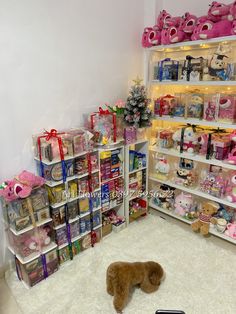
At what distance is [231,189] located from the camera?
7.63 ft

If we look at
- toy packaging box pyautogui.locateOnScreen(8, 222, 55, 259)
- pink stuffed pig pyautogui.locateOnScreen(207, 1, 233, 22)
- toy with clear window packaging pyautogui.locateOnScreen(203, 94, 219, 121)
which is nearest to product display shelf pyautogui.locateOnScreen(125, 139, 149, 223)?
toy with clear window packaging pyautogui.locateOnScreen(203, 94, 219, 121)

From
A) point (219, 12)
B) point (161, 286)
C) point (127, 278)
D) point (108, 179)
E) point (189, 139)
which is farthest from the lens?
point (189, 139)

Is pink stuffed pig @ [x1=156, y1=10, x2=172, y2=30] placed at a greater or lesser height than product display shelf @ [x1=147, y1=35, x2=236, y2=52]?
greater

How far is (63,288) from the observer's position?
6.37ft

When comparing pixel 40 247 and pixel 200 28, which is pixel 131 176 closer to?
pixel 40 247

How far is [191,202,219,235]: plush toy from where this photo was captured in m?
2.45

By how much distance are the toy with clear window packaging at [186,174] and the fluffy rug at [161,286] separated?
1.63 feet

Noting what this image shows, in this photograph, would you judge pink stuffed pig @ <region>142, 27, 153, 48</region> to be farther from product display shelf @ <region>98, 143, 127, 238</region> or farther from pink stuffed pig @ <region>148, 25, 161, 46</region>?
product display shelf @ <region>98, 143, 127, 238</region>

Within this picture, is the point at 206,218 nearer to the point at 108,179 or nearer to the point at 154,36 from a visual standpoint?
the point at 108,179

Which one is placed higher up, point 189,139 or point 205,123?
point 205,123

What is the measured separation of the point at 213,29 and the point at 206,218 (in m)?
1.67

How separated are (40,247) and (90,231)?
19.6 inches

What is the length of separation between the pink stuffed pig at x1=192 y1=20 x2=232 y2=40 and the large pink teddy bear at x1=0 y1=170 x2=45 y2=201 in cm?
180

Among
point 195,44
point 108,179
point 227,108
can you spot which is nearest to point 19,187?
point 108,179
